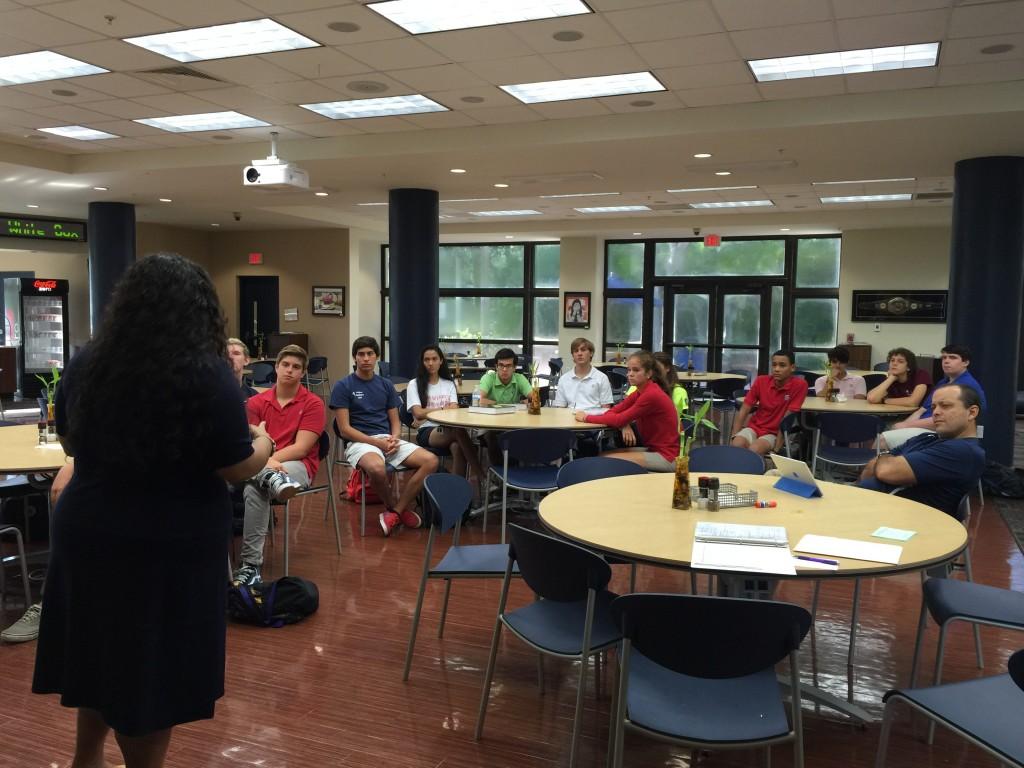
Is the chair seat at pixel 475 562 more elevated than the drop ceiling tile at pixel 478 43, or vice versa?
the drop ceiling tile at pixel 478 43

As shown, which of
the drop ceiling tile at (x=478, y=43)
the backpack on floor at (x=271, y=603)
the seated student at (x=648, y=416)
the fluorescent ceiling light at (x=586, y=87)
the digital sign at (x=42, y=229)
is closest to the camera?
the backpack on floor at (x=271, y=603)

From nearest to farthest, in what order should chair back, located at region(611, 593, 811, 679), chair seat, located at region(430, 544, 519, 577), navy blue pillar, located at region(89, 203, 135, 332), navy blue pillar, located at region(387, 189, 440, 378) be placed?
chair back, located at region(611, 593, 811, 679) → chair seat, located at region(430, 544, 519, 577) → navy blue pillar, located at region(387, 189, 440, 378) → navy blue pillar, located at region(89, 203, 135, 332)

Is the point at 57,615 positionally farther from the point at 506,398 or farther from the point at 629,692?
the point at 506,398

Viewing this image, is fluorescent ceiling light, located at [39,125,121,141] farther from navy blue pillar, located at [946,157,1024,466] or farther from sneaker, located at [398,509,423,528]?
navy blue pillar, located at [946,157,1024,466]

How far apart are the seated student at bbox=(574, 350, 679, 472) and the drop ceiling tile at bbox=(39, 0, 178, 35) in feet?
12.3

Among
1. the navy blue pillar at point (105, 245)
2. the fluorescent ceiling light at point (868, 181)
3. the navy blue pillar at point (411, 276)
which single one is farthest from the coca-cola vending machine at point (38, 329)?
the fluorescent ceiling light at point (868, 181)

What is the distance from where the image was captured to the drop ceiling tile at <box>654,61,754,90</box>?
5941 mm

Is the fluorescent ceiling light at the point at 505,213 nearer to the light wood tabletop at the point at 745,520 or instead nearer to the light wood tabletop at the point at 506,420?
the light wood tabletop at the point at 506,420

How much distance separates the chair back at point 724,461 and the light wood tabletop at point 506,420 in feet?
4.40

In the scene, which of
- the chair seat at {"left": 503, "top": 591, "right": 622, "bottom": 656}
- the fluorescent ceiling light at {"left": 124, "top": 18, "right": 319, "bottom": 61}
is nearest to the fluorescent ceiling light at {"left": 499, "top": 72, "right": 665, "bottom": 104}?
the fluorescent ceiling light at {"left": 124, "top": 18, "right": 319, "bottom": 61}

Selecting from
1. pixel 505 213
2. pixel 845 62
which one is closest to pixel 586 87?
pixel 845 62

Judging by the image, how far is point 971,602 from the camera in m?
2.92

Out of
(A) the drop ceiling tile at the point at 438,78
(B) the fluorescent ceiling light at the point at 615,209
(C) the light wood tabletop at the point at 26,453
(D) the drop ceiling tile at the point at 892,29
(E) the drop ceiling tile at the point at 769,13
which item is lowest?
(C) the light wood tabletop at the point at 26,453

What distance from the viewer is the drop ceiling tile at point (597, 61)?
566 cm
